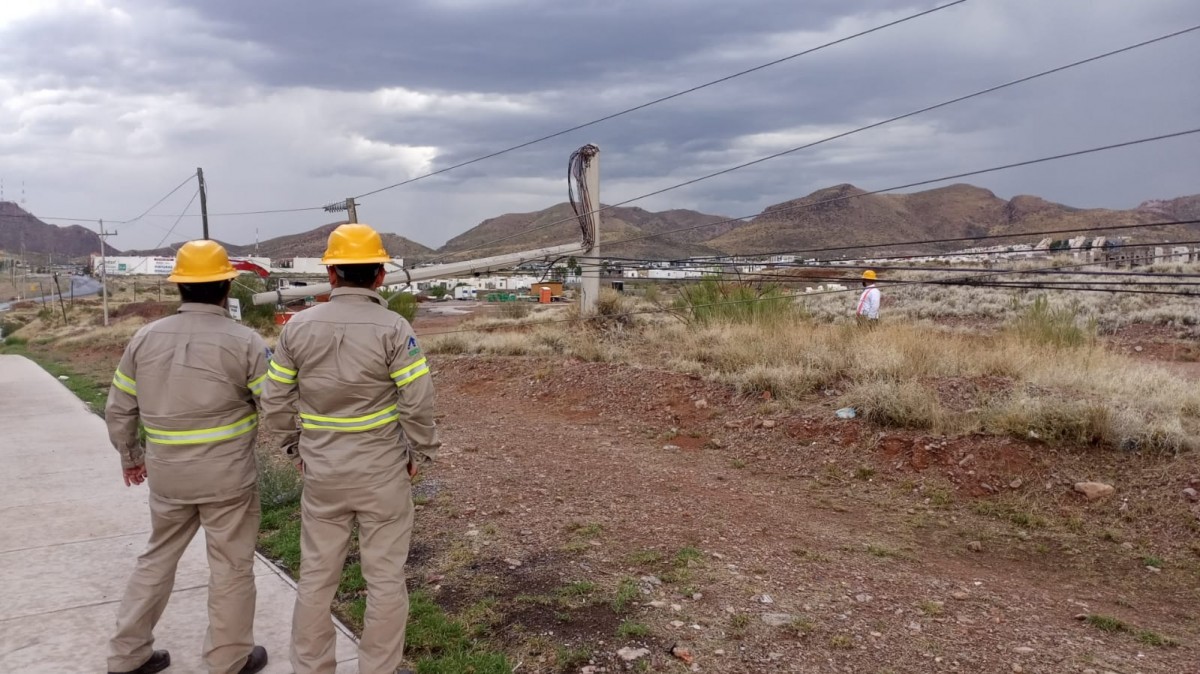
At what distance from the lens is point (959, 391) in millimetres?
8891

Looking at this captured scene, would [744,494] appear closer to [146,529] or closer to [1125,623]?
[1125,623]

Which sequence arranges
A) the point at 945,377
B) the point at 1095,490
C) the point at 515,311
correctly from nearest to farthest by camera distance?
1. the point at 1095,490
2. the point at 945,377
3. the point at 515,311

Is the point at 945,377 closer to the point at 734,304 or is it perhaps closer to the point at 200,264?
the point at 734,304

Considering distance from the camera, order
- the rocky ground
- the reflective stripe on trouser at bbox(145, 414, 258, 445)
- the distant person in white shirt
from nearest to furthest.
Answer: the reflective stripe on trouser at bbox(145, 414, 258, 445), the rocky ground, the distant person in white shirt

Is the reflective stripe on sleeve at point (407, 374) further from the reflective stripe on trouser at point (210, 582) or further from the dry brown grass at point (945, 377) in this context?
the dry brown grass at point (945, 377)

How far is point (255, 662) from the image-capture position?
3771 millimetres

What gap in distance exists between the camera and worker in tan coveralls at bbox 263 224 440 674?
11.0ft

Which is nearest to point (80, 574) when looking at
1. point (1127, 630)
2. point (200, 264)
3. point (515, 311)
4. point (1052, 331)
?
point (200, 264)

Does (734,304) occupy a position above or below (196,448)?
below

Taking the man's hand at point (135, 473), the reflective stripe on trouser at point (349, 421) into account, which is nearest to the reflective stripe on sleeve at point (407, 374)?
the reflective stripe on trouser at point (349, 421)

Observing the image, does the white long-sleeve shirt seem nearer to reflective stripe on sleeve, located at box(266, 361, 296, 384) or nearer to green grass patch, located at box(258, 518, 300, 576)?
green grass patch, located at box(258, 518, 300, 576)

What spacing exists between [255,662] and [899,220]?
240 ft

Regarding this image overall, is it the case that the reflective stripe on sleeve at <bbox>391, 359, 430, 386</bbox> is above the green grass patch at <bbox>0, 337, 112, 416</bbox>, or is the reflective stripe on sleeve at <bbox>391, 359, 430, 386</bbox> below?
above

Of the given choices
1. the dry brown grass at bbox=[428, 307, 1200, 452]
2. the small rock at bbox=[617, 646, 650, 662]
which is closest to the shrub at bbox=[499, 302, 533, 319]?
the dry brown grass at bbox=[428, 307, 1200, 452]
